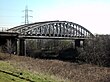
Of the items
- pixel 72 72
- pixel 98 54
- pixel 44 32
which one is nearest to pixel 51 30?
pixel 44 32

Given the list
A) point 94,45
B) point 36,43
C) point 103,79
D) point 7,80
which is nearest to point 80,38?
point 36,43

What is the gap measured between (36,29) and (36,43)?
162ft

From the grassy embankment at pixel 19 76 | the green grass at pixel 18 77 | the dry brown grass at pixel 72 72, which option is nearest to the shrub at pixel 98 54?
the dry brown grass at pixel 72 72

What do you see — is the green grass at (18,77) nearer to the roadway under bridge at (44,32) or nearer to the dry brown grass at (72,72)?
the dry brown grass at (72,72)

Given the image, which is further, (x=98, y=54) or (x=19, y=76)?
(x=98, y=54)

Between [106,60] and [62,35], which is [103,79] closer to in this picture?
[106,60]

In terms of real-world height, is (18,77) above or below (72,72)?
above

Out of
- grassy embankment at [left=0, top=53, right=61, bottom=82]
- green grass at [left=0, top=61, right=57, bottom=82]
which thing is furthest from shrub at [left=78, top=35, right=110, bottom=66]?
green grass at [left=0, top=61, right=57, bottom=82]

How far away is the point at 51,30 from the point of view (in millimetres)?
97312

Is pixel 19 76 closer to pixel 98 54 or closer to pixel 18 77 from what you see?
pixel 18 77

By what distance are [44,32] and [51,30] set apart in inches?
309

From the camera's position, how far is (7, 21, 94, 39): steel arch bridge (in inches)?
3218

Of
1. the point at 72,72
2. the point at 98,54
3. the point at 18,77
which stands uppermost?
the point at 18,77

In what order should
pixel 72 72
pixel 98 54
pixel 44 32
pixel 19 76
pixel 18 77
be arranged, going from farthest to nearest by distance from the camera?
pixel 44 32 → pixel 98 54 → pixel 72 72 → pixel 19 76 → pixel 18 77
